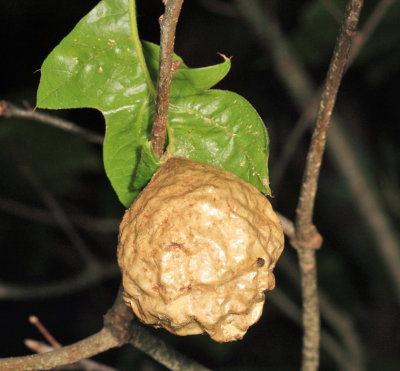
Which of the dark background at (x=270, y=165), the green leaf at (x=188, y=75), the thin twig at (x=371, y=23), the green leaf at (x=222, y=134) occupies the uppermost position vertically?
the green leaf at (x=188, y=75)

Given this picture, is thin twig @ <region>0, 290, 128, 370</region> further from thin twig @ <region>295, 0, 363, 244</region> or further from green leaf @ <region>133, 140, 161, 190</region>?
thin twig @ <region>295, 0, 363, 244</region>

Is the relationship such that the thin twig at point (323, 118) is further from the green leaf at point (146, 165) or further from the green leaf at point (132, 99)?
the green leaf at point (146, 165)

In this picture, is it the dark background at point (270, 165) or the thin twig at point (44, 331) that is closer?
the thin twig at point (44, 331)

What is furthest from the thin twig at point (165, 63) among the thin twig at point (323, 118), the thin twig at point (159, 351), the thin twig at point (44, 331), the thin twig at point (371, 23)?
the thin twig at point (371, 23)

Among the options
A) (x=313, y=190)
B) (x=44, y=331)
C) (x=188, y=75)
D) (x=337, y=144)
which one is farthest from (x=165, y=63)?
(x=337, y=144)

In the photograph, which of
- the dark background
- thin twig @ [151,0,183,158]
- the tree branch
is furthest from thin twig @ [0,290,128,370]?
the tree branch

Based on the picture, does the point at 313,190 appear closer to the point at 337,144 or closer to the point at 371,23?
the point at 371,23

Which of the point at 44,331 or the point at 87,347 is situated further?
the point at 44,331
